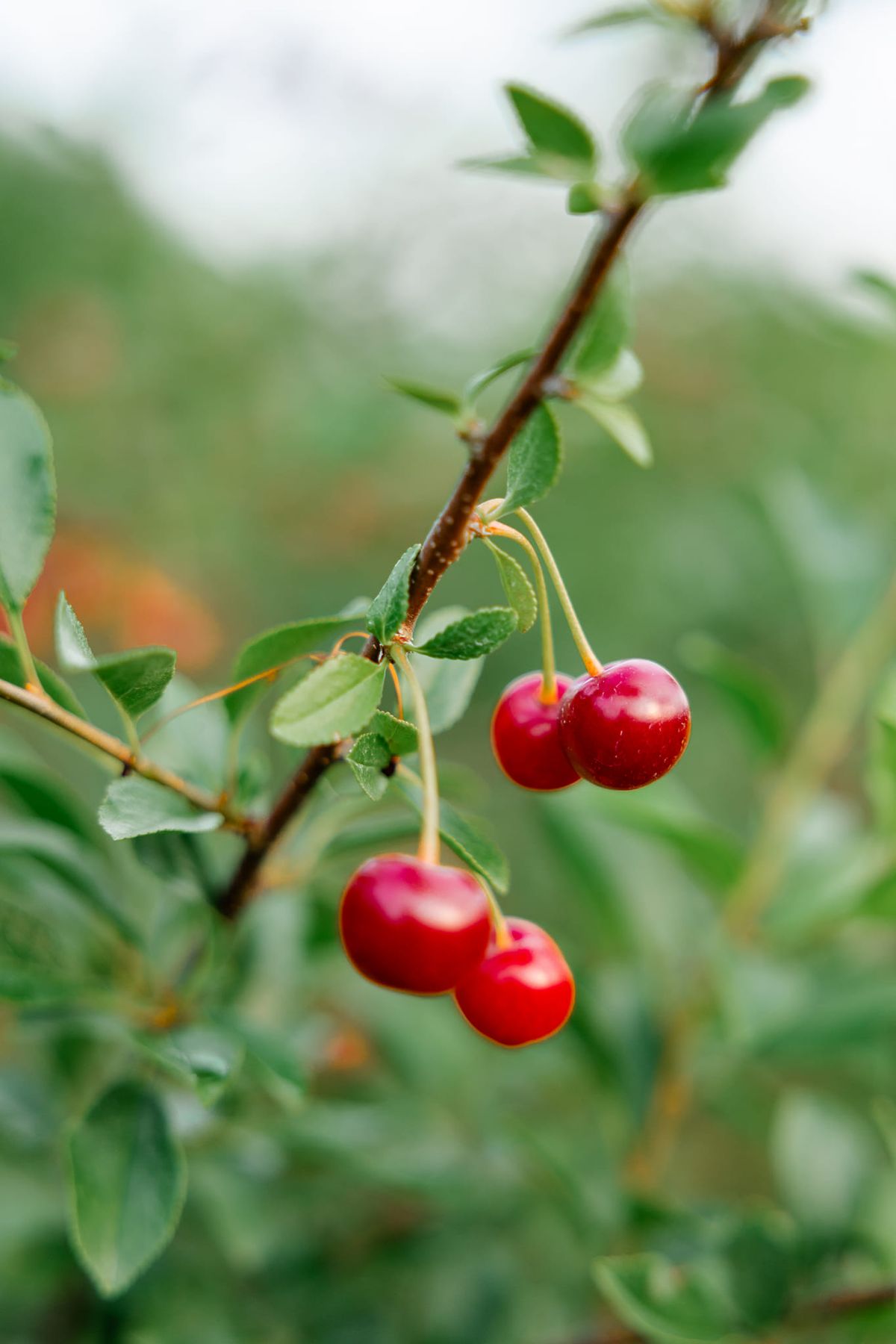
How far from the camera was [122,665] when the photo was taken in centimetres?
63

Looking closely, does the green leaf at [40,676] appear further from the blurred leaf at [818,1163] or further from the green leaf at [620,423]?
the blurred leaf at [818,1163]

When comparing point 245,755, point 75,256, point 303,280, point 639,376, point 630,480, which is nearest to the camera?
point 639,376

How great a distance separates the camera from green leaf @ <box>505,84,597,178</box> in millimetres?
511

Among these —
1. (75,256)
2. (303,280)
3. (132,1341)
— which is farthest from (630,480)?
(132,1341)

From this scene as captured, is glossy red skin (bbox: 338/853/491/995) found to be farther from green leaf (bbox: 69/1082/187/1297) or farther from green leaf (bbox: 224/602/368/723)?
green leaf (bbox: 69/1082/187/1297)

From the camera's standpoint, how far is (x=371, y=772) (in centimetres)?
67

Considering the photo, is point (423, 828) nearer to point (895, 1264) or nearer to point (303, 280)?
point (895, 1264)

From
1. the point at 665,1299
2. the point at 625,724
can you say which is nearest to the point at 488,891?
the point at 625,724

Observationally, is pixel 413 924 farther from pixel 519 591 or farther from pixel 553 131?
pixel 553 131

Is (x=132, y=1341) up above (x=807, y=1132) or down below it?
below

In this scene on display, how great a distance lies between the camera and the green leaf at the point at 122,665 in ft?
1.90

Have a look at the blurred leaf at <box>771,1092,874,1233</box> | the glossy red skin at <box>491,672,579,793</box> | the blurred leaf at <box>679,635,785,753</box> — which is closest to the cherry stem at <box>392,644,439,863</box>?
the glossy red skin at <box>491,672,579,793</box>

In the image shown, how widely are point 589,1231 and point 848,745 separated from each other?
235 centimetres

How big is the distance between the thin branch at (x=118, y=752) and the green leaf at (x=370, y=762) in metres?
0.14
